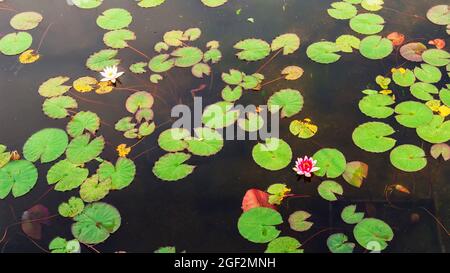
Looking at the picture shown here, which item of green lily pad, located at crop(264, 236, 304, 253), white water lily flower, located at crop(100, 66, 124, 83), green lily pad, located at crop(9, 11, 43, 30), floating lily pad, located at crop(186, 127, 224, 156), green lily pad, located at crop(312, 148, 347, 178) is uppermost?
green lily pad, located at crop(9, 11, 43, 30)

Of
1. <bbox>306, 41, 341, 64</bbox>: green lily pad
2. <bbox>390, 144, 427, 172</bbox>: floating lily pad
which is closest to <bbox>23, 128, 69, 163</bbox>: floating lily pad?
<bbox>306, 41, 341, 64</bbox>: green lily pad

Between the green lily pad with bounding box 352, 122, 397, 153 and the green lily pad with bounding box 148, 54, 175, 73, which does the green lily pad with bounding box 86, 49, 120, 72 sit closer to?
the green lily pad with bounding box 148, 54, 175, 73

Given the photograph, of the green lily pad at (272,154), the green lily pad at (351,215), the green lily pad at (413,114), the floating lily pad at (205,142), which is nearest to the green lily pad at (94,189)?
the floating lily pad at (205,142)

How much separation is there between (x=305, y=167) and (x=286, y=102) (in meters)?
0.62

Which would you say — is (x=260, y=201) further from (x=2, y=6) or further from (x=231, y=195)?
(x=2, y=6)

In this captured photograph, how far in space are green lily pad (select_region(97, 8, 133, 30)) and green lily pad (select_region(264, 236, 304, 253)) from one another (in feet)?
8.00

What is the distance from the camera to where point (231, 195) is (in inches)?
112

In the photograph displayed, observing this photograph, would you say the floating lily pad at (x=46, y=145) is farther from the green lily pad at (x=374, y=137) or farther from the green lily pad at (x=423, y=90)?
the green lily pad at (x=423, y=90)

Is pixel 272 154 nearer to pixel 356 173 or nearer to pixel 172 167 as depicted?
pixel 356 173

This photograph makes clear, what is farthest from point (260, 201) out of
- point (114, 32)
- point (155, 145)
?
point (114, 32)

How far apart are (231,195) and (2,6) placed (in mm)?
3103

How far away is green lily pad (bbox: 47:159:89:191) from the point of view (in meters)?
2.89

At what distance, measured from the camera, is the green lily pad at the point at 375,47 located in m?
Result: 3.53

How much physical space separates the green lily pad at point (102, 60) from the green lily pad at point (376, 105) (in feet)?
6.69
